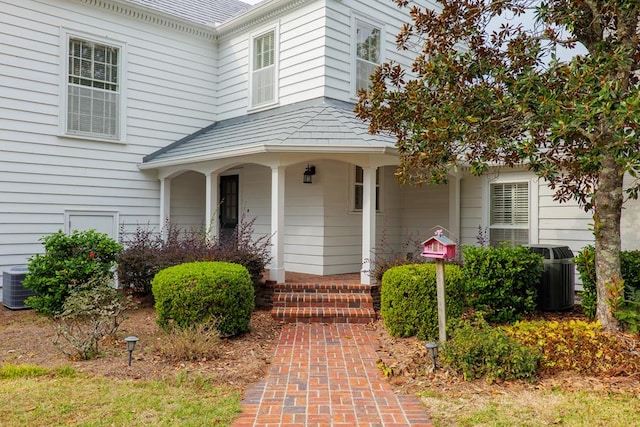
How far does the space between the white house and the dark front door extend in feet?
0.17

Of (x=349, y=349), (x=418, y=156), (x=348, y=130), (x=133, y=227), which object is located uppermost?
(x=348, y=130)

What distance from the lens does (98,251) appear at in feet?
27.2

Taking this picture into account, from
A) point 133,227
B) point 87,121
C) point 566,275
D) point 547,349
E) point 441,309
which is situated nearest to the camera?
point 547,349

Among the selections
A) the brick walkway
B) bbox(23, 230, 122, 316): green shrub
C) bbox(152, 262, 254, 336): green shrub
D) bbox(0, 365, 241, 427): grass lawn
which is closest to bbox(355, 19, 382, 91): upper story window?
bbox(152, 262, 254, 336): green shrub

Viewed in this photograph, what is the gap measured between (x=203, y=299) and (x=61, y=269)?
3.23 meters

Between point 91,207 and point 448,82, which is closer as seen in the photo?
point 448,82

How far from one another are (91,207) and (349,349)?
712 centimetres

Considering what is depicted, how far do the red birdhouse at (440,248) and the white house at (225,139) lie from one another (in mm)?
2627

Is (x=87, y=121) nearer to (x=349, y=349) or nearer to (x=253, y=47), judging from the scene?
(x=253, y=47)

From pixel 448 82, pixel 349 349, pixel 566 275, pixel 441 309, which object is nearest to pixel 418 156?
pixel 448 82

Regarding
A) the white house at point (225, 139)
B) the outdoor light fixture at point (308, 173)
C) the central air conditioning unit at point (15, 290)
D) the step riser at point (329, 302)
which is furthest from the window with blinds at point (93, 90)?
the step riser at point (329, 302)

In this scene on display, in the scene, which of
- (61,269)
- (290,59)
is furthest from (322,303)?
(290,59)

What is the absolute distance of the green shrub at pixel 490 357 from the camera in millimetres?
4805

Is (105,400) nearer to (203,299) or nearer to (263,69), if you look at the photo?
(203,299)
